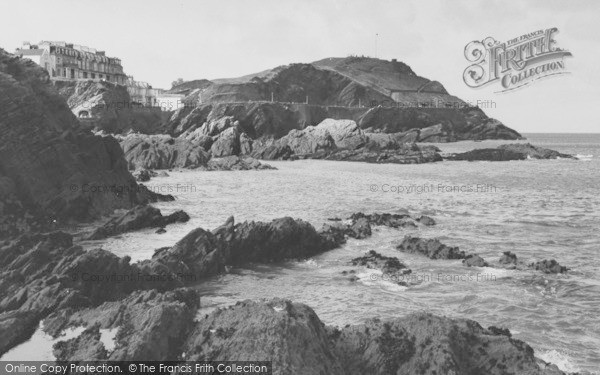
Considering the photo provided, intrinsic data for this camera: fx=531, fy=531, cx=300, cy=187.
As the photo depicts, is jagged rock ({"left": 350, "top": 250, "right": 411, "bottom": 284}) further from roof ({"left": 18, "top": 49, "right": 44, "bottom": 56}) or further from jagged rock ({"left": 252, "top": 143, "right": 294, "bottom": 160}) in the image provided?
roof ({"left": 18, "top": 49, "right": 44, "bottom": 56})

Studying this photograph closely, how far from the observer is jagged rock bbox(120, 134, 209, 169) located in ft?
258

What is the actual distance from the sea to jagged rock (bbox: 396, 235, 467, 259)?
0.64 m

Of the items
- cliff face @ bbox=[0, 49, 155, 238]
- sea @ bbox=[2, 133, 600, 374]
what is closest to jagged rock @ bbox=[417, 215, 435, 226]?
sea @ bbox=[2, 133, 600, 374]

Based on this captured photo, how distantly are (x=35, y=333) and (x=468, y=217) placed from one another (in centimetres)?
3244

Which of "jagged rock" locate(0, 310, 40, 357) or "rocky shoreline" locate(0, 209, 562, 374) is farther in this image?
"jagged rock" locate(0, 310, 40, 357)

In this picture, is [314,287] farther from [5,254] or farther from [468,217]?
[468,217]

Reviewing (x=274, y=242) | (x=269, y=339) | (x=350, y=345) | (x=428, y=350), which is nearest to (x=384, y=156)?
(x=274, y=242)

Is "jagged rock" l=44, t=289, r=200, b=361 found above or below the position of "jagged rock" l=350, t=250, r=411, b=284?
above

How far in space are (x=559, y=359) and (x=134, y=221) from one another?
80.1ft


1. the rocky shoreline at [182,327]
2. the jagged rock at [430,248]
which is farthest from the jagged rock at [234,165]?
the rocky shoreline at [182,327]

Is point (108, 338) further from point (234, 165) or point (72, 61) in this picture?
point (72, 61)

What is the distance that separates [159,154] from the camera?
8025cm

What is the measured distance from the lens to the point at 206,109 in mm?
141000

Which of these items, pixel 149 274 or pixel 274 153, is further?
pixel 274 153
